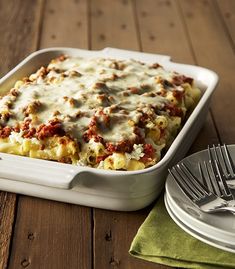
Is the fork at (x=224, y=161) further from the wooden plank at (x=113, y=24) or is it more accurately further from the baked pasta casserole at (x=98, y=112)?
the wooden plank at (x=113, y=24)

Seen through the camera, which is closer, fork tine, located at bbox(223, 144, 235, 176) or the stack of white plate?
the stack of white plate

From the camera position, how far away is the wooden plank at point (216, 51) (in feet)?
7.24

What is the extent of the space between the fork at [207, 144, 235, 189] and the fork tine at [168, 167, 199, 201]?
12cm

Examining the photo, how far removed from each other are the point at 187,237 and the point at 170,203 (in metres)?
0.09

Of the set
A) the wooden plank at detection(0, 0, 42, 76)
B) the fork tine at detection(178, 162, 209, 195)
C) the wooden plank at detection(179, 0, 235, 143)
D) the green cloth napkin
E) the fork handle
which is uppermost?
the fork handle

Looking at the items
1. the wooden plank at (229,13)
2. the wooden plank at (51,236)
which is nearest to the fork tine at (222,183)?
the wooden plank at (51,236)

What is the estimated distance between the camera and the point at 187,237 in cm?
152

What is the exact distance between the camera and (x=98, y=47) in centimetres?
274

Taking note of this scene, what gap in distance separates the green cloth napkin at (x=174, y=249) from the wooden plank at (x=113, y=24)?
1328 mm

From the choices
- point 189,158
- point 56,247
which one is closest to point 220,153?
point 189,158

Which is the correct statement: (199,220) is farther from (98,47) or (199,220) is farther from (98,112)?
(98,47)

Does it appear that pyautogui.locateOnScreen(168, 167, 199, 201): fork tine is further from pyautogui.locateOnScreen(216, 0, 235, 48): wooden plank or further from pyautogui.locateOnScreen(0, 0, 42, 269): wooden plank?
pyautogui.locateOnScreen(216, 0, 235, 48): wooden plank

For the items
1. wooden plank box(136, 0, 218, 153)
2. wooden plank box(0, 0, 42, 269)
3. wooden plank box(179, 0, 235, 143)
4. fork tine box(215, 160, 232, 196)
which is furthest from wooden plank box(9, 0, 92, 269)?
wooden plank box(136, 0, 218, 153)

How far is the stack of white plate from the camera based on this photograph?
142cm
